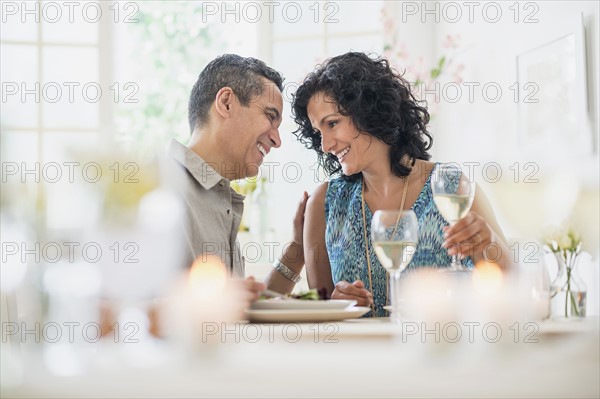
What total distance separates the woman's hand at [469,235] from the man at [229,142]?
2.13ft

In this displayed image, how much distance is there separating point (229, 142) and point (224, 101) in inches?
4.3

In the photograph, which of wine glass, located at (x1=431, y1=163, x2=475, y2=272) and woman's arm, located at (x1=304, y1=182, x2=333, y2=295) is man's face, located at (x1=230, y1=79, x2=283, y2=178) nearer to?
woman's arm, located at (x1=304, y1=182, x2=333, y2=295)

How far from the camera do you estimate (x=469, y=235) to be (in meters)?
1.43

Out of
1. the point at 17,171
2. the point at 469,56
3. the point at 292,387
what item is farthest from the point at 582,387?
the point at 469,56

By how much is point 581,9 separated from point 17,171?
2.65 meters

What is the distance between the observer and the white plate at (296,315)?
3.84 ft

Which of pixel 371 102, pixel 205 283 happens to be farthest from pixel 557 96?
pixel 205 283

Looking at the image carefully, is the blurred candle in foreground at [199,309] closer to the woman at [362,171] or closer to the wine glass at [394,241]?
the wine glass at [394,241]

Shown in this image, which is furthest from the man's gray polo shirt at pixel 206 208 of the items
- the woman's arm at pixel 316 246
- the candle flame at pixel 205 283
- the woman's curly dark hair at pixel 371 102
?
A: the candle flame at pixel 205 283

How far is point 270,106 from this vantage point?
208 centimetres

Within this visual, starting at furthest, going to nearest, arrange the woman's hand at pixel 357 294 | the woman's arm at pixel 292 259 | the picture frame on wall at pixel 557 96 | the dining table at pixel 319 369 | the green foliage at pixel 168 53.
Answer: the green foliage at pixel 168 53 < the picture frame on wall at pixel 557 96 < the woman's arm at pixel 292 259 < the woman's hand at pixel 357 294 < the dining table at pixel 319 369

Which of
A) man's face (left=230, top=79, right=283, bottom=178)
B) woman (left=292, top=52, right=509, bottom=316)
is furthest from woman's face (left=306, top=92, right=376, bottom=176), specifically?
man's face (left=230, top=79, right=283, bottom=178)

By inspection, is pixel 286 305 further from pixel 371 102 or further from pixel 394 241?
pixel 371 102

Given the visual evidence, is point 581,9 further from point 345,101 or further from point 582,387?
point 582,387
